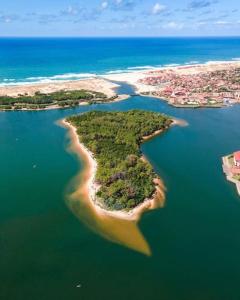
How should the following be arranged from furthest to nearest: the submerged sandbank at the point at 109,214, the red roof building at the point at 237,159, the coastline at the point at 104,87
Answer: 1. the coastline at the point at 104,87
2. the red roof building at the point at 237,159
3. the submerged sandbank at the point at 109,214

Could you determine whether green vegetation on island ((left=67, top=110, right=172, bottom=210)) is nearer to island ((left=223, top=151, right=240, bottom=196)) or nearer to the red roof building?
island ((left=223, top=151, right=240, bottom=196))

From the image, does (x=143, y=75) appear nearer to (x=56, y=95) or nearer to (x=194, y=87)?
(x=194, y=87)

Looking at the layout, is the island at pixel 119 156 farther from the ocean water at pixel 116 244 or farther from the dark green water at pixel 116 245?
the dark green water at pixel 116 245

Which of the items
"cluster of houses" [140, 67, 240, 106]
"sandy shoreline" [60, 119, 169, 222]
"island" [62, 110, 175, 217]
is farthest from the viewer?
"cluster of houses" [140, 67, 240, 106]

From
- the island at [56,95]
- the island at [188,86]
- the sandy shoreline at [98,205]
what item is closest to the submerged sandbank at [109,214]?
the sandy shoreline at [98,205]

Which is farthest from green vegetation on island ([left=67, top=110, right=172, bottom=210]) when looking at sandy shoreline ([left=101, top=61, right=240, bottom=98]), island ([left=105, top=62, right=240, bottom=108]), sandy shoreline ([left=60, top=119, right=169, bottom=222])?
sandy shoreline ([left=101, top=61, right=240, bottom=98])

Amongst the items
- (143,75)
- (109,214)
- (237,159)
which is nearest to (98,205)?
(109,214)
